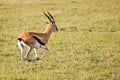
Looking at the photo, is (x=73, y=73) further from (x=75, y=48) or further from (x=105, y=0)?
(x=105, y=0)

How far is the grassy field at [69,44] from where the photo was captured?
691 centimetres

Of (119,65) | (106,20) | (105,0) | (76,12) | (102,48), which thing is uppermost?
(119,65)

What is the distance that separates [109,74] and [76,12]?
10.1m

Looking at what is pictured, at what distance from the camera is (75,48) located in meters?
Result: 9.23

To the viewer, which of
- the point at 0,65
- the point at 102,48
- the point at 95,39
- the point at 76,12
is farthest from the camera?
the point at 76,12

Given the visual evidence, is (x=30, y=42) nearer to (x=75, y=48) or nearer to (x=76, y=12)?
(x=75, y=48)

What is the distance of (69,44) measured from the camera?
9812 millimetres

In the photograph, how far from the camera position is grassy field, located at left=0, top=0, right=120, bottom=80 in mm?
6910

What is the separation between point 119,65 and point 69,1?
1408cm

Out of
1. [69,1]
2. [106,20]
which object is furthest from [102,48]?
[69,1]

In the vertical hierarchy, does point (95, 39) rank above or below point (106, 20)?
above

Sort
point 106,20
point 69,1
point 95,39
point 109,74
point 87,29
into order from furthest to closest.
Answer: point 69,1 → point 106,20 → point 87,29 → point 95,39 → point 109,74

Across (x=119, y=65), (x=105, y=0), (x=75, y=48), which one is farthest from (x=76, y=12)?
(x=119, y=65)

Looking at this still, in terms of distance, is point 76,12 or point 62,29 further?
point 76,12
